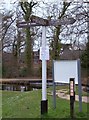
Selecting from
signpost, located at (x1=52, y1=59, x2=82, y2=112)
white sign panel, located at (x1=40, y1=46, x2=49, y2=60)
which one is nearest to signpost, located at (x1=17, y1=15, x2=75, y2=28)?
white sign panel, located at (x1=40, y1=46, x2=49, y2=60)

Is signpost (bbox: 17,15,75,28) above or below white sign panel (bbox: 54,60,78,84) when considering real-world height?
above

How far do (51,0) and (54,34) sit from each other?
4524 mm

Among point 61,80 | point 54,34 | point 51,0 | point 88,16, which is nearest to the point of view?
point 61,80

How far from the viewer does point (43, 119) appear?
562 centimetres

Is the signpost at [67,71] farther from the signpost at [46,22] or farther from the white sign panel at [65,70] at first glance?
the signpost at [46,22]

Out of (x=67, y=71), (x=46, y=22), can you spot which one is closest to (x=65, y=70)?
(x=67, y=71)

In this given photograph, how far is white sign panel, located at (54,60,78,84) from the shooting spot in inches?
247

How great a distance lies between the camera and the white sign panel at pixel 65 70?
6.28m

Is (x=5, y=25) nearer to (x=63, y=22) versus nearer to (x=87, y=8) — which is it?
(x=87, y=8)

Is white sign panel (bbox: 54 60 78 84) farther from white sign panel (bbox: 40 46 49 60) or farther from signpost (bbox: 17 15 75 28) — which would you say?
signpost (bbox: 17 15 75 28)

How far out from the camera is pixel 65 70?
252 inches

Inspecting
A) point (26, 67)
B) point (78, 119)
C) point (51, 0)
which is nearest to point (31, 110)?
point (78, 119)

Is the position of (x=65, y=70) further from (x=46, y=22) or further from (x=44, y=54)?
(x=46, y=22)

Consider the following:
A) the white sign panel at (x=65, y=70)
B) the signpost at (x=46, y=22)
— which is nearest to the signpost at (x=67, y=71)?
the white sign panel at (x=65, y=70)
